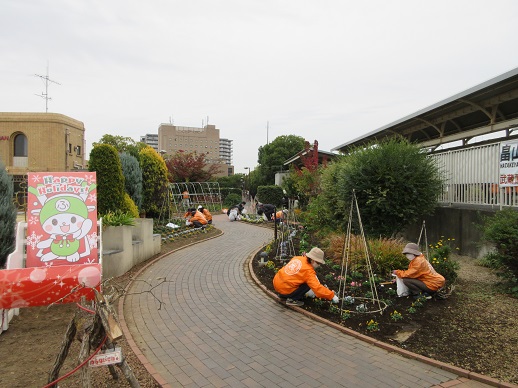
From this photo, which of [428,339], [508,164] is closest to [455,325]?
[428,339]

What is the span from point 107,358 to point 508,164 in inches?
329

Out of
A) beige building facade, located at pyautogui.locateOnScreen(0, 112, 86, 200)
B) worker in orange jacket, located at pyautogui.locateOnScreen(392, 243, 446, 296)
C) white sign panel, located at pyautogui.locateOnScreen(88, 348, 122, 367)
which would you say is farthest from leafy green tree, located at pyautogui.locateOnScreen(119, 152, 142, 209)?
beige building facade, located at pyautogui.locateOnScreen(0, 112, 86, 200)

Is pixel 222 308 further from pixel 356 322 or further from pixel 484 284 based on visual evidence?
pixel 484 284

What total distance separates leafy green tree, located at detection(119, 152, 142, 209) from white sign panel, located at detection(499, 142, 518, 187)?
11604 mm

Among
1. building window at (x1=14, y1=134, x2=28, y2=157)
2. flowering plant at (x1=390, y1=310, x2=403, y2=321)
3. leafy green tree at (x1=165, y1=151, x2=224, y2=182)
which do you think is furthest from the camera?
building window at (x1=14, y1=134, x2=28, y2=157)

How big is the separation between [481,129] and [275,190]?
49.1 feet

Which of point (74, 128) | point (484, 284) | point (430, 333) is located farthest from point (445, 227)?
point (74, 128)

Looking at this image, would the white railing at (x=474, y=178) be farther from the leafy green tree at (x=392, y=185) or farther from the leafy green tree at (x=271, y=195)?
the leafy green tree at (x=271, y=195)

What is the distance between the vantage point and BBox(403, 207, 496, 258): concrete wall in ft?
26.1

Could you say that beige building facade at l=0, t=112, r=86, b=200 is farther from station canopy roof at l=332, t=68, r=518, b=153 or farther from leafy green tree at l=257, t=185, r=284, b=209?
station canopy roof at l=332, t=68, r=518, b=153

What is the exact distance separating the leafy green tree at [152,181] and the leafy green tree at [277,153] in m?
29.1

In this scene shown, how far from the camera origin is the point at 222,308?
18.6ft

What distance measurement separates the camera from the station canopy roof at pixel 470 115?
9177 mm

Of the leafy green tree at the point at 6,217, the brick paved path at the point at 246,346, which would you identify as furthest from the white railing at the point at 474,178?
the leafy green tree at the point at 6,217
